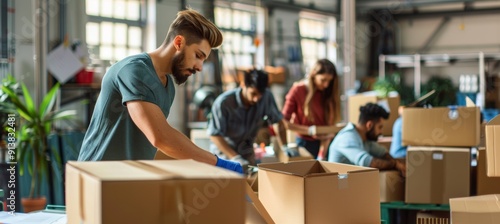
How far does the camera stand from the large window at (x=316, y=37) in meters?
11.6

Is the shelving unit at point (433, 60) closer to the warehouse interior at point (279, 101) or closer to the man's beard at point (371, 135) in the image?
the warehouse interior at point (279, 101)

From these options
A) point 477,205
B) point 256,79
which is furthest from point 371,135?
point 477,205

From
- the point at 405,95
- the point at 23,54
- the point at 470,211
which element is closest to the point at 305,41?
the point at 405,95

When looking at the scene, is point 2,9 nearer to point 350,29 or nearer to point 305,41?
point 350,29

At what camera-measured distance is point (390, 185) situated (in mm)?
3973

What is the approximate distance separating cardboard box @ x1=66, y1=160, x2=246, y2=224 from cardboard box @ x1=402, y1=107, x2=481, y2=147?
2607 millimetres

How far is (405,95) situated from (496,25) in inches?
94.4

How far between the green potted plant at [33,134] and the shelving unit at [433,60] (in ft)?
23.4

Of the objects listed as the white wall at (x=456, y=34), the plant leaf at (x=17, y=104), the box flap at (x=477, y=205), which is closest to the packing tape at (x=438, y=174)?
the box flap at (x=477, y=205)

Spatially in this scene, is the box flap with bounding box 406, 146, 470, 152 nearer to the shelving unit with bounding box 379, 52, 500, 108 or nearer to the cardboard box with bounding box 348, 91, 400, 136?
the cardboard box with bounding box 348, 91, 400, 136

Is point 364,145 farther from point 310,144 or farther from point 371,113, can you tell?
point 310,144

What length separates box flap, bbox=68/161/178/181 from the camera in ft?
4.84

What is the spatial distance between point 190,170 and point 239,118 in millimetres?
2605

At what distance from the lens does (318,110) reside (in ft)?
16.4
